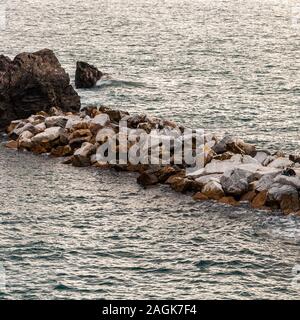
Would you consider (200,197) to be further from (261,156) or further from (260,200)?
(261,156)

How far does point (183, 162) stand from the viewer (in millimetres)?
64062

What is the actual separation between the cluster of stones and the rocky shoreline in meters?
0.07

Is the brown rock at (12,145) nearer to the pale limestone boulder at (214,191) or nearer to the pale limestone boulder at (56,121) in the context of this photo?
the pale limestone boulder at (56,121)

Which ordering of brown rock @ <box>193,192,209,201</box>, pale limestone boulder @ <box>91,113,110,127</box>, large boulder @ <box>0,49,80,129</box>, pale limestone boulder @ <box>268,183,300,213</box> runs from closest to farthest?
pale limestone boulder @ <box>268,183,300,213</box>
brown rock @ <box>193,192,209,201</box>
pale limestone boulder @ <box>91,113,110,127</box>
large boulder @ <box>0,49,80,129</box>

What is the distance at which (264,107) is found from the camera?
91.5 metres

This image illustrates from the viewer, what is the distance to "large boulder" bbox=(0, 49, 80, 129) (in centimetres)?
8038

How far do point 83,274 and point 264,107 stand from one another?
161 ft

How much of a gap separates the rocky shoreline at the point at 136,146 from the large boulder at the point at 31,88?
0.09 meters

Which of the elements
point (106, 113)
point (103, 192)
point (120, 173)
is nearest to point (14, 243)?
point (103, 192)

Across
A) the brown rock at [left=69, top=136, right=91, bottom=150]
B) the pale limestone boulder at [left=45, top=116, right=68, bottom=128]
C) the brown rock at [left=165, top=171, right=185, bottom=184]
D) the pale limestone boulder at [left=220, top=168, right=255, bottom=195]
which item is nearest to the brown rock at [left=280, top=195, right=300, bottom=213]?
the pale limestone boulder at [left=220, top=168, right=255, bottom=195]

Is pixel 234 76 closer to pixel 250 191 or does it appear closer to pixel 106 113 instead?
pixel 106 113

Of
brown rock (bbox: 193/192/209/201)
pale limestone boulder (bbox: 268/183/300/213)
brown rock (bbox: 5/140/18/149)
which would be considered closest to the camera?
pale limestone boulder (bbox: 268/183/300/213)

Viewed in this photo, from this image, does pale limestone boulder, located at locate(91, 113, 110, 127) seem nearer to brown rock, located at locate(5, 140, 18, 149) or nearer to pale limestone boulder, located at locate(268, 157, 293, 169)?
brown rock, located at locate(5, 140, 18, 149)

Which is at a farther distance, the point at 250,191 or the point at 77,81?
the point at 77,81
